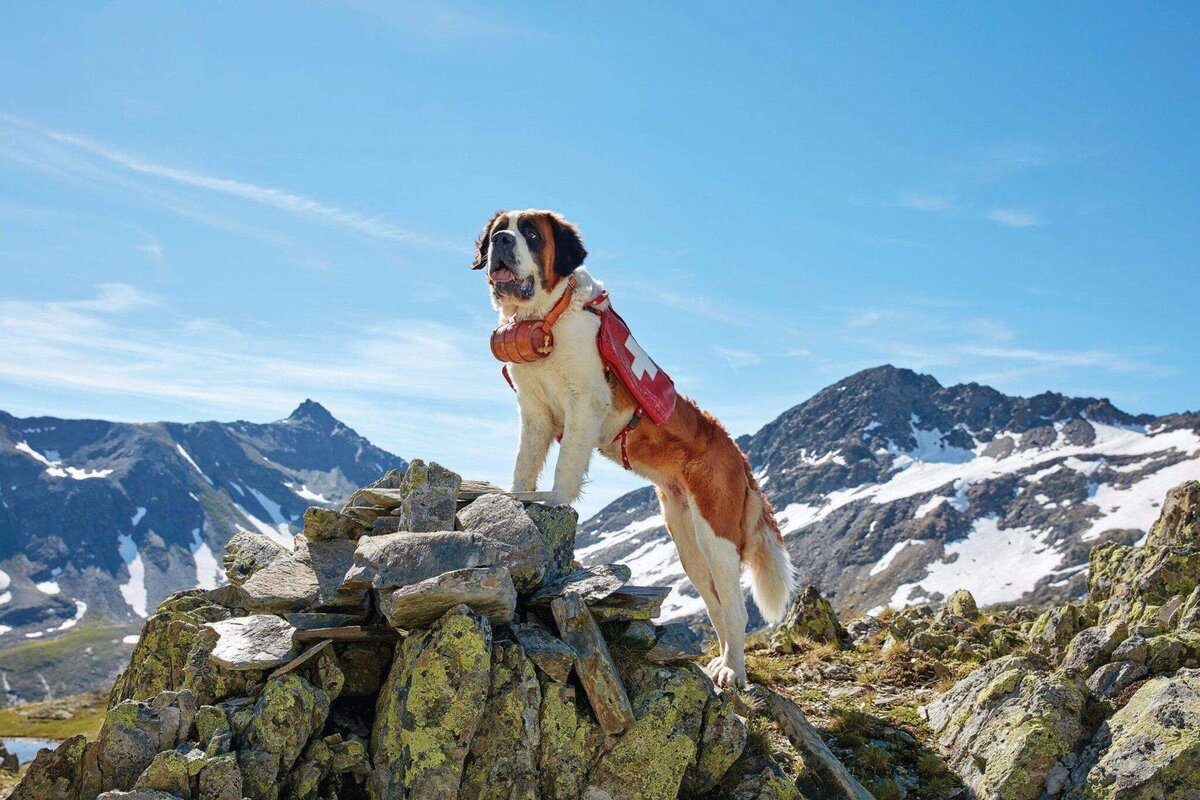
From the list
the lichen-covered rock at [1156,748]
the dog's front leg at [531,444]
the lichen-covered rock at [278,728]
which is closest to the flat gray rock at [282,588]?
the lichen-covered rock at [278,728]

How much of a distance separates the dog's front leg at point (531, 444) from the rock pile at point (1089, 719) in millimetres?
5351

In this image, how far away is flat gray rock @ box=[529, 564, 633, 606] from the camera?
809 centimetres

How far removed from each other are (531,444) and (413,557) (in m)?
2.62

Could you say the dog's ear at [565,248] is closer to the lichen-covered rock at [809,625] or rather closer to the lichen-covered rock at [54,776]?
the lichen-covered rock at [54,776]

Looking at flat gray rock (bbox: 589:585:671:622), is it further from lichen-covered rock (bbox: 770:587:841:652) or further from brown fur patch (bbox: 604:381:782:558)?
lichen-covered rock (bbox: 770:587:841:652)

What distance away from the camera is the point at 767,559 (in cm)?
1095

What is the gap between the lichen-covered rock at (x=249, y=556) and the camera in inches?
347

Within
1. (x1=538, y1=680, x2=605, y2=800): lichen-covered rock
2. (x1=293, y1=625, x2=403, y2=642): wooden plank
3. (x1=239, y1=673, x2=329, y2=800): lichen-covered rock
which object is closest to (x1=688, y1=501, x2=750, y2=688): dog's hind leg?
(x1=538, y1=680, x2=605, y2=800): lichen-covered rock

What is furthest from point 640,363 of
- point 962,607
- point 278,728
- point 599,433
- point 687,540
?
point 962,607

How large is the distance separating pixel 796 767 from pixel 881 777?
1415 millimetres

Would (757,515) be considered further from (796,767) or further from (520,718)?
(520,718)

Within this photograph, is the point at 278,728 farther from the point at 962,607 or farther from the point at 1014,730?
the point at 962,607

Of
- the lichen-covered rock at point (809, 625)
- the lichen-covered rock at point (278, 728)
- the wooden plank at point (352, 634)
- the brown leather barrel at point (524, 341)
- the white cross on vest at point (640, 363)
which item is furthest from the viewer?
the lichen-covered rock at point (809, 625)

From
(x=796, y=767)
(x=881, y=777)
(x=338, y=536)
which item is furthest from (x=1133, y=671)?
(x=338, y=536)
